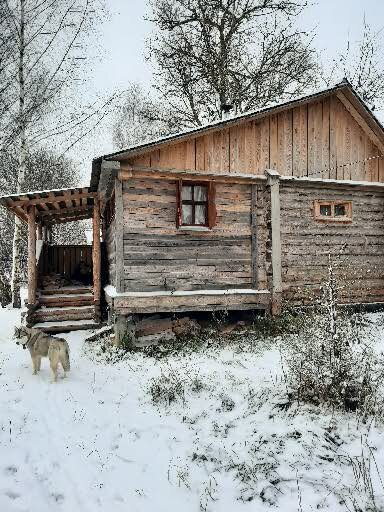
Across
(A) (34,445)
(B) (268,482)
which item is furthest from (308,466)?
(A) (34,445)

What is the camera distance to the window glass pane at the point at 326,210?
33.7ft

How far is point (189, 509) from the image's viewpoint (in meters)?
3.35

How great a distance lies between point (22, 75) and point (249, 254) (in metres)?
10.6

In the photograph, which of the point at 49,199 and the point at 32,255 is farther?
the point at 32,255

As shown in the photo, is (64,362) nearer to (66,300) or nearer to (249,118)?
(66,300)

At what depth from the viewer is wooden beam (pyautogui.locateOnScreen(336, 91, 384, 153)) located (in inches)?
395

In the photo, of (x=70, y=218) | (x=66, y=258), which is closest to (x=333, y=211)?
(x=70, y=218)

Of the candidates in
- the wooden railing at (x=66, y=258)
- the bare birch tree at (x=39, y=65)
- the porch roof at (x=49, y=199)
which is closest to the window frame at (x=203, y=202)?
the porch roof at (x=49, y=199)

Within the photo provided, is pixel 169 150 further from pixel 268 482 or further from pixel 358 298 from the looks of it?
pixel 268 482

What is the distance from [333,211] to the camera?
1027 cm

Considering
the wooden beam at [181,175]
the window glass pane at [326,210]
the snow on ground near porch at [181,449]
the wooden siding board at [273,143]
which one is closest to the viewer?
the snow on ground near porch at [181,449]

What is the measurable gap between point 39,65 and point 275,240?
38.0 ft

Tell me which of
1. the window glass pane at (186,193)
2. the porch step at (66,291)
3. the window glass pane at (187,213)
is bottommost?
the porch step at (66,291)

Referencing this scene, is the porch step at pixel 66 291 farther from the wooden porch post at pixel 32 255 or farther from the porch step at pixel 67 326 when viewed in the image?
the porch step at pixel 67 326
